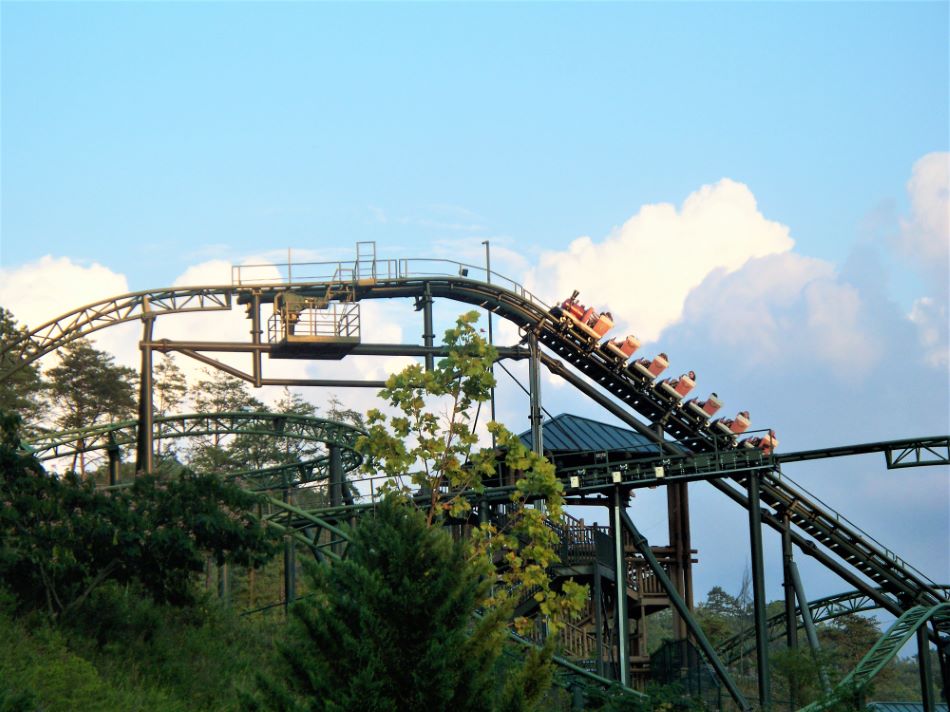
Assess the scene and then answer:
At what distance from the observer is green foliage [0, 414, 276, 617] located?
24734 millimetres

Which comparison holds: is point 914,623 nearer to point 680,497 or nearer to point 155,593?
point 680,497

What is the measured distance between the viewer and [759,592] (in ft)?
105

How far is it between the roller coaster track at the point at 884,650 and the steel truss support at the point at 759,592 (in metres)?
1.08

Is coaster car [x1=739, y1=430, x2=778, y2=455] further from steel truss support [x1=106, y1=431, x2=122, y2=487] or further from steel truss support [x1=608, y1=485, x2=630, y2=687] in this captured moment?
steel truss support [x1=106, y1=431, x2=122, y2=487]

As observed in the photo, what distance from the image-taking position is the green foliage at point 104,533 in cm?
2473

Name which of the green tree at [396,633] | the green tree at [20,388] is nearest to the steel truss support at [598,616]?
the green tree at [396,633]

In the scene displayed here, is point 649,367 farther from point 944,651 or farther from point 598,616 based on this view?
point 944,651

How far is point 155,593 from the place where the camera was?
85.4ft

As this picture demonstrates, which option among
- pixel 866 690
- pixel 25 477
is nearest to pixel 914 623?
pixel 866 690

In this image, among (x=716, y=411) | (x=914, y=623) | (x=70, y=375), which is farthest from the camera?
(x=70, y=375)

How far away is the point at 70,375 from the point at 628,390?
32.0 metres

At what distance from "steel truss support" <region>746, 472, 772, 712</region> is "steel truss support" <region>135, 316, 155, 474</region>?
15.4 meters

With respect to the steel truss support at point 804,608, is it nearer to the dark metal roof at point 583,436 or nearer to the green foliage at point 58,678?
the dark metal roof at point 583,436

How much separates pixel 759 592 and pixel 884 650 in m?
3.40
